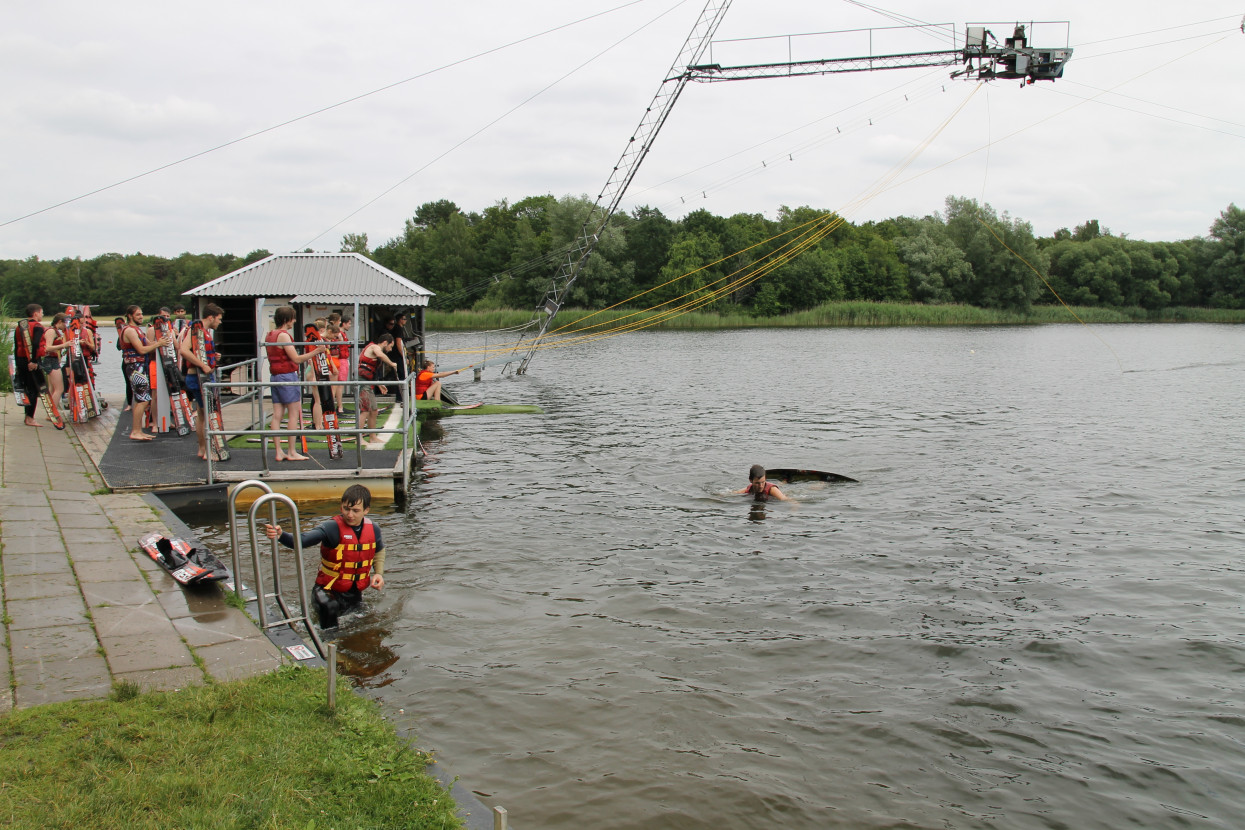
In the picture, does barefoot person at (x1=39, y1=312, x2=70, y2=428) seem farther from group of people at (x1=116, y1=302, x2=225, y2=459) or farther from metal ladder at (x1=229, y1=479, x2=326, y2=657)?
metal ladder at (x1=229, y1=479, x2=326, y2=657)

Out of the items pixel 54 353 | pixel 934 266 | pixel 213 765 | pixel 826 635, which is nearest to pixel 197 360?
pixel 54 353

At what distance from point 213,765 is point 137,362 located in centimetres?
1116

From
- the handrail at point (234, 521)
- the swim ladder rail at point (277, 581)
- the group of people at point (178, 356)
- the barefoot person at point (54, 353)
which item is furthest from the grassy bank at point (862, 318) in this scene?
the swim ladder rail at point (277, 581)

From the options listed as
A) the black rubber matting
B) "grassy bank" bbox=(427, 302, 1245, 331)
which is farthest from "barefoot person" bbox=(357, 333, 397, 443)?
"grassy bank" bbox=(427, 302, 1245, 331)

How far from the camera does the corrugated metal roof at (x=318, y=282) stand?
20781 millimetres

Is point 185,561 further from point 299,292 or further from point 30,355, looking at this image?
point 299,292

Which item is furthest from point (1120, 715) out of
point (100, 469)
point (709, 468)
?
point (100, 469)

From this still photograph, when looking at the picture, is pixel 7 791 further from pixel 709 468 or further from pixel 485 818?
pixel 709 468

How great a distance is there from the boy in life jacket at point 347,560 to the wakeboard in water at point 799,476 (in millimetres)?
9200

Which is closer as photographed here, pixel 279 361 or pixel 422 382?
pixel 279 361

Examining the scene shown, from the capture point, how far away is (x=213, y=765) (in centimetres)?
442

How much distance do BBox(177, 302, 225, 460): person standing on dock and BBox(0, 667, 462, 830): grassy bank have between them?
7.06m

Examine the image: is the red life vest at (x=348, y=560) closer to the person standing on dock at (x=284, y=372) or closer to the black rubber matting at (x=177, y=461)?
the black rubber matting at (x=177, y=461)

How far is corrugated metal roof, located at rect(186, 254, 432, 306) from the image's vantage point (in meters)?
20.8
